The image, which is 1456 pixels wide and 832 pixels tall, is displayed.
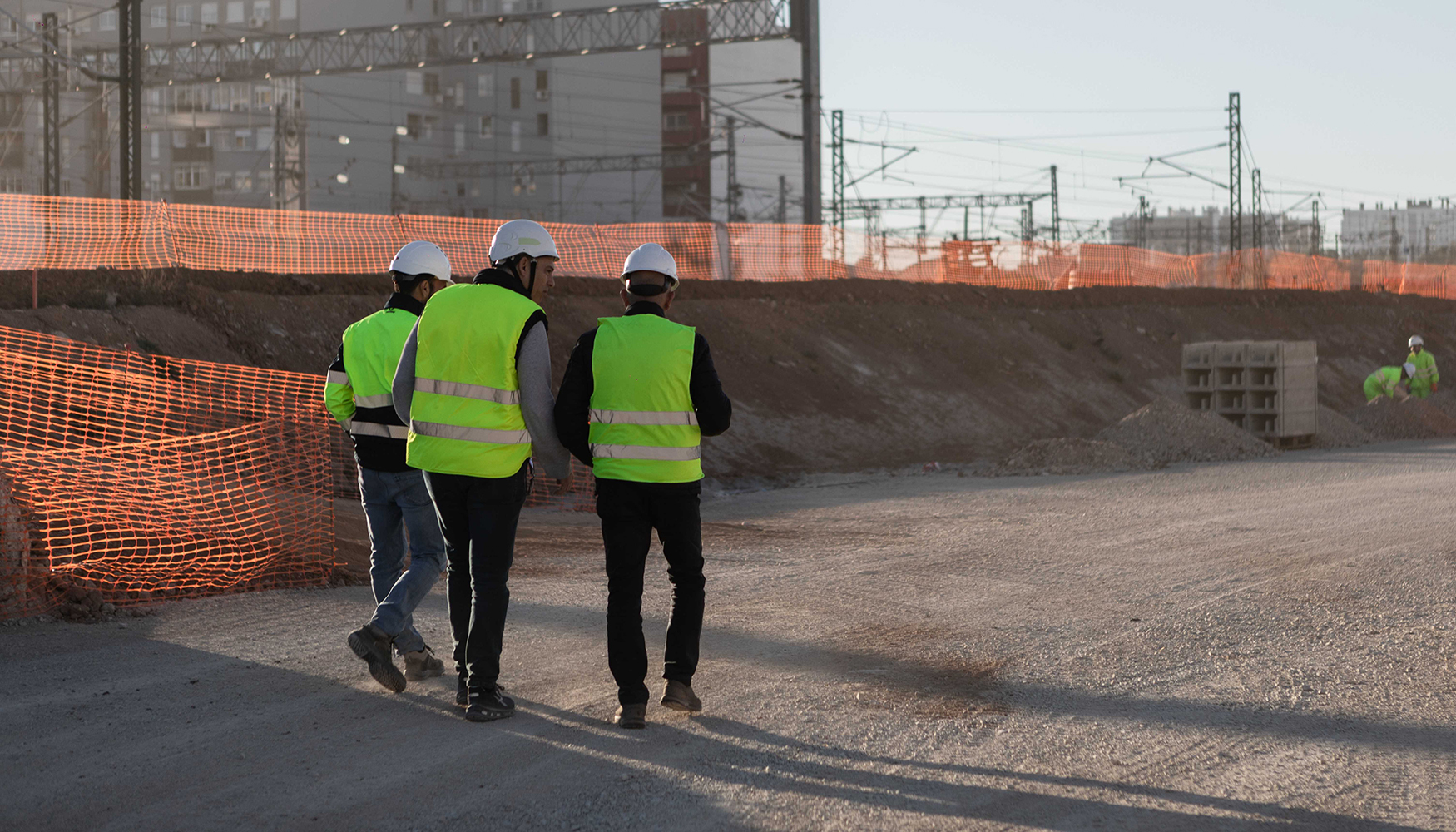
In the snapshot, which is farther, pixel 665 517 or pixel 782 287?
pixel 782 287

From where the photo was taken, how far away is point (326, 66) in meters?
44.7

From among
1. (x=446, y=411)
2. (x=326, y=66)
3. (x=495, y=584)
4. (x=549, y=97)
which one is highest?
(x=549, y=97)

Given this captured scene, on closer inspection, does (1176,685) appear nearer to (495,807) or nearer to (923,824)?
(923,824)

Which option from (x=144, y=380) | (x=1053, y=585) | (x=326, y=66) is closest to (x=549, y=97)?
(x=326, y=66)

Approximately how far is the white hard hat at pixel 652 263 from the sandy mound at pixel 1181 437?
14.7 metres

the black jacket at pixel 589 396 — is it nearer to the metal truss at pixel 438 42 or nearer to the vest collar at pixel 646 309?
the vest collar at pixel 646 309

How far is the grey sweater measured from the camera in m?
5.43

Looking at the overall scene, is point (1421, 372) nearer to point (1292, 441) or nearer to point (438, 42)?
point (1292, 441)

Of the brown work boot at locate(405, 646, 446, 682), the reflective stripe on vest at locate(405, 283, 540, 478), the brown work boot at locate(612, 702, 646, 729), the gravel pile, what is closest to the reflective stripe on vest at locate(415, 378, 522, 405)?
the reflective stripe on vest at locate(405, 283, 540, 478)

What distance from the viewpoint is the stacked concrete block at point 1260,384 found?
21859 mm

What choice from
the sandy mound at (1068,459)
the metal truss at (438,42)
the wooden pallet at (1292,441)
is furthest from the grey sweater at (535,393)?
the metal truss at (438,42)

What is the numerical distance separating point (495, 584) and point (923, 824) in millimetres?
2082

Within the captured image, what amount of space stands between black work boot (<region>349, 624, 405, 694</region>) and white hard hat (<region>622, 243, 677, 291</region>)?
1.95m

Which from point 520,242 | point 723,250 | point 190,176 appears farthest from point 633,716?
point 190,176
